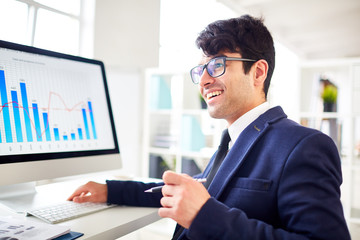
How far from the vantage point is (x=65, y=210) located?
37.9 inches

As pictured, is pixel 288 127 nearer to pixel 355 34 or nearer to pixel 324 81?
pixel 324 81

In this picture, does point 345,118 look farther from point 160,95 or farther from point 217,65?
point 217,65

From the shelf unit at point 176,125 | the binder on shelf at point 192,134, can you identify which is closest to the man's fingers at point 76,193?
the shelf unit at point 176,125

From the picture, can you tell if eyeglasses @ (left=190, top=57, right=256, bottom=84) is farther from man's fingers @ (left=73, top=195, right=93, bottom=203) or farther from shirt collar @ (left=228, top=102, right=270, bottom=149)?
man's fingers @ (left=73, top=195, right=93, bottom=203)

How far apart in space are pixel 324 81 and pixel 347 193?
1.37 m

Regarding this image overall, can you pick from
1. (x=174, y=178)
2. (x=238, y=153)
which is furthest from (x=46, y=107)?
(x=238, y=153)

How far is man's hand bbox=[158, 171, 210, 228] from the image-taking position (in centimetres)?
77

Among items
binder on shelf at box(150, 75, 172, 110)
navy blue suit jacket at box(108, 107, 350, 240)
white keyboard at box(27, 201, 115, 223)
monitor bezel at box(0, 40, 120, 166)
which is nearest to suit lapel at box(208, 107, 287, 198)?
navy blue suit jacket at box(108, 107, 350, 240)

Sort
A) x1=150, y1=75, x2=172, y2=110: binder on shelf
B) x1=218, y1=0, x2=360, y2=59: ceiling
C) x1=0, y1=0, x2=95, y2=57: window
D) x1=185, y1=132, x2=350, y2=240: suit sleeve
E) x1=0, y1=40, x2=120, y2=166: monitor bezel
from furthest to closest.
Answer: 1. x1=218, y1=0, x2=360, y2=59: ceiling
2. x1=150, y1=75, x2=172, y2=110: binder on shelf
3. x1=0, y1=0, x2=95, y2=57: window
4. x1=0, y1=40, x2=120, y2=166: monitor bezel
5. x1=185, y1=132, x2=350, y2=240: suit sleeve

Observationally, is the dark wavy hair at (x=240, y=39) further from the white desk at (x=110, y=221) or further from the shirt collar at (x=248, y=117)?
the white desk at (x=110, y=221)

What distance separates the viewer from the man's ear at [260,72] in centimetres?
113

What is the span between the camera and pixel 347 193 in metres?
3.29

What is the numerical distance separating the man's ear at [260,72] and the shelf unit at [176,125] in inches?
74.7

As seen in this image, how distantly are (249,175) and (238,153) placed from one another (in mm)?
90
